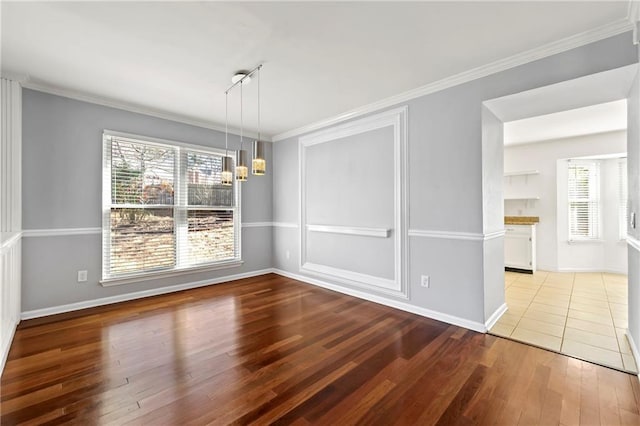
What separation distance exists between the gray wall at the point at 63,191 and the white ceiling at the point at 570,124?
5.62 metres

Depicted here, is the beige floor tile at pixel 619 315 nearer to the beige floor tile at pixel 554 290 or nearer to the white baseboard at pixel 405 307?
the beige floor tile at pixel 554 290

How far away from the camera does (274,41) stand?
7.54ft

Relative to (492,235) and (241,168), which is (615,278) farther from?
(241,168)

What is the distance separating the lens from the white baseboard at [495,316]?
2.78 m

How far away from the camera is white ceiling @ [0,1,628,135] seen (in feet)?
6.33

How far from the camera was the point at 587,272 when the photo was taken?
5191mm

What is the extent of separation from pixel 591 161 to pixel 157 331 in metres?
7.54

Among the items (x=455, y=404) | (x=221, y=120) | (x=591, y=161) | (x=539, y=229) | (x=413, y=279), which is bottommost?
(x=455, y=404)

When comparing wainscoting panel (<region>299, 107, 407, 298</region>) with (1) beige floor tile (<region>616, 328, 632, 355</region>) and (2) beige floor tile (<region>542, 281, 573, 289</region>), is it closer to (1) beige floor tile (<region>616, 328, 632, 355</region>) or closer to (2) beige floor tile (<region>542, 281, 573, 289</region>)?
(1) beige floor tile (<region>616, 328, 632, 355</region>)

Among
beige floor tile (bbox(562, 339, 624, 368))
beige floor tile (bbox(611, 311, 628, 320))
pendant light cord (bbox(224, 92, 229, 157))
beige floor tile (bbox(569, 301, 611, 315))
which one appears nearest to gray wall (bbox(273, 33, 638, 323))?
beige floor tile (bbox(562, 339, 624, 368))

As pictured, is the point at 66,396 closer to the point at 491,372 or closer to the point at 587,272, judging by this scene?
the point at 491,372

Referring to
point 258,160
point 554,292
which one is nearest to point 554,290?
point 554,292

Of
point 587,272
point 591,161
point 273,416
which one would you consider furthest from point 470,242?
point 591,161

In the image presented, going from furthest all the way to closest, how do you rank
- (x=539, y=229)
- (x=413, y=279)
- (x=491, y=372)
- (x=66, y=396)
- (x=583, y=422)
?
(x=539, y=229)
(x=413, y=279)
(x=491, y=372)
(x=66, y=396)
(x=583, y=422)
